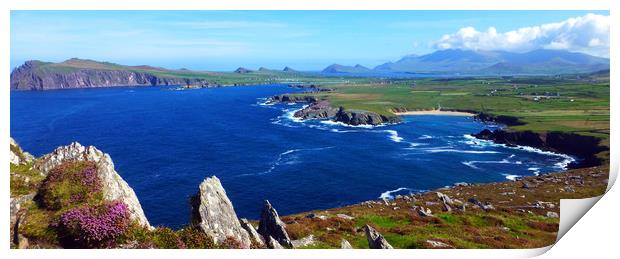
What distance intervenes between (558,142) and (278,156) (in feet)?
208

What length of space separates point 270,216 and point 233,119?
122479mm

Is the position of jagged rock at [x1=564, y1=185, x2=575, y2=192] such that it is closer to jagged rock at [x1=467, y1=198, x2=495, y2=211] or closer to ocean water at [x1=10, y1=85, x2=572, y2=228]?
jagged rock at [x1=467, y1=198, x2=495, y2=211]

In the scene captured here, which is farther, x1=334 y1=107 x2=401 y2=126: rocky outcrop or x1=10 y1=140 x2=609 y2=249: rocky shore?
x1=334 y1=107 x2=401 y2=126: rocky outcrop

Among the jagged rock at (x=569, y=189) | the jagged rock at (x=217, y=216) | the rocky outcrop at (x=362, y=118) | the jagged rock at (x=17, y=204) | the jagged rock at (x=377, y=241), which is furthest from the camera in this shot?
the rocky outcrop at (x=362, y=118)

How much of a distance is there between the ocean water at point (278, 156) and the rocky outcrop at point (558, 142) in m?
3.49

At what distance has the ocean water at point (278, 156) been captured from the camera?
225 feet

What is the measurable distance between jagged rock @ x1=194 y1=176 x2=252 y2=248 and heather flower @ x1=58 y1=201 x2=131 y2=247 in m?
3.74

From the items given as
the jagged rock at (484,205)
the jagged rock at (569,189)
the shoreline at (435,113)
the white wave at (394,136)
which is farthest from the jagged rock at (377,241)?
the shoreline at (435,113)

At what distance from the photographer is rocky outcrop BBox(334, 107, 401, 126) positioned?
14538 centimetres

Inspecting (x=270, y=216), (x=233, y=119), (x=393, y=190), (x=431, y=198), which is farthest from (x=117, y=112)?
(x=270, y=216)

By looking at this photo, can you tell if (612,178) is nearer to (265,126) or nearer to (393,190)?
(393,190)

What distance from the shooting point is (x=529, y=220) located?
39094mm

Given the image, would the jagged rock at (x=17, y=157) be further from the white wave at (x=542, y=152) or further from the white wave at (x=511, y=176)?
the white wave at (x=542, y=152)

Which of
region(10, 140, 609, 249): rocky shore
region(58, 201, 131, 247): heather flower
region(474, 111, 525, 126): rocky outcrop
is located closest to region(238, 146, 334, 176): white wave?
region(10, 140, 609, 249): rocky shore
